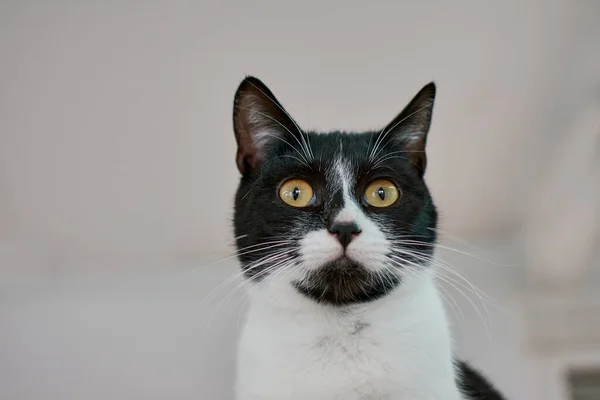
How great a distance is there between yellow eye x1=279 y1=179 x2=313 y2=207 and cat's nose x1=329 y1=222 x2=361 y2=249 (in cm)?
12

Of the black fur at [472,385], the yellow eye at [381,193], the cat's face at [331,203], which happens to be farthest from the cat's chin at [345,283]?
the black fur at [472,385]

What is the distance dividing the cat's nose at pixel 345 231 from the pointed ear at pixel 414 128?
0.96ft

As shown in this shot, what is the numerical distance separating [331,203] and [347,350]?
26 cm

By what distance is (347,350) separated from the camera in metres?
1.03

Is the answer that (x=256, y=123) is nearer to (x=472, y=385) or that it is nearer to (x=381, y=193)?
(x=381, y=193)

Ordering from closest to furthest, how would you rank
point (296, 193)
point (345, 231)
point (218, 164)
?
1. point (345, 231)
2. point (296, 193)
3. point (218, 164)

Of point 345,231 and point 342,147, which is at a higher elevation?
point 342,147

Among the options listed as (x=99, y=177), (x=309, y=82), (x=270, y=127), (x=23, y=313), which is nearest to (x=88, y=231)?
(x=99, y=177)

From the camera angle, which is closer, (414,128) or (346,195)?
(346,195)

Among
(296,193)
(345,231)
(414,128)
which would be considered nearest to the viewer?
(345,231)

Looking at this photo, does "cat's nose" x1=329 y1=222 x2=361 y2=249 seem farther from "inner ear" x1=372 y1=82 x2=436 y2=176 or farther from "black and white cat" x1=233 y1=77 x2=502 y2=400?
"inner ear" x1=372 y1=82 x2=436 y2=176

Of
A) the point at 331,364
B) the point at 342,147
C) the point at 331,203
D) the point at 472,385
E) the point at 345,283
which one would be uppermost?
the point at 342,147

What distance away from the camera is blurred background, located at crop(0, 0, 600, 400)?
1443 millimetres

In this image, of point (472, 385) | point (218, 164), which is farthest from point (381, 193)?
point (218, 164)
